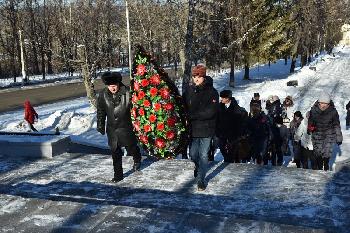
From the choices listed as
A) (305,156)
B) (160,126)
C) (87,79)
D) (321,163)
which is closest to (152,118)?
(160,126)

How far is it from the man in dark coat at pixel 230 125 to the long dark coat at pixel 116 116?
1766mm

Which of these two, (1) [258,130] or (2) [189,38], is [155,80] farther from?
(2) [189,38]

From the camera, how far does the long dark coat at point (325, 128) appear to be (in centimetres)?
672

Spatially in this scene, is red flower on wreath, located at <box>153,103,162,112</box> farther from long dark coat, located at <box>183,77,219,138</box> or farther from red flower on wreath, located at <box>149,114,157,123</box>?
long dark coat, located at <box>183,77,219,138</box>

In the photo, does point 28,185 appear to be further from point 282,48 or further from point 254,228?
point 282,48

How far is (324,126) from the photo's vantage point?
22.3ft

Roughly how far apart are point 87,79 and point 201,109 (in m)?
18.7

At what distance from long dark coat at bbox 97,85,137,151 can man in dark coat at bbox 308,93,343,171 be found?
2976mm

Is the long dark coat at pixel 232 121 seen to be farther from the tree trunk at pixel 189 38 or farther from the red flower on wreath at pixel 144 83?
the tree trunk at pixel 189 38

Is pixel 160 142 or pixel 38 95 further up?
pixel 160 142

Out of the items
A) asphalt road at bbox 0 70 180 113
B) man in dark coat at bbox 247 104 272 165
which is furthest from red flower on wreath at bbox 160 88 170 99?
asphalt road at bbox 0 70 180 113

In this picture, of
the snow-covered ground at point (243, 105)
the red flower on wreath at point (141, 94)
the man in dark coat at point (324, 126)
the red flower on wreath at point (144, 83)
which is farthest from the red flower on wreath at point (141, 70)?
the snow-covered ground at point (243, 105)

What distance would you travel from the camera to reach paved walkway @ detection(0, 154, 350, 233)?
166 inches

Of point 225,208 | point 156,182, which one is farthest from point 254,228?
point 156,182
